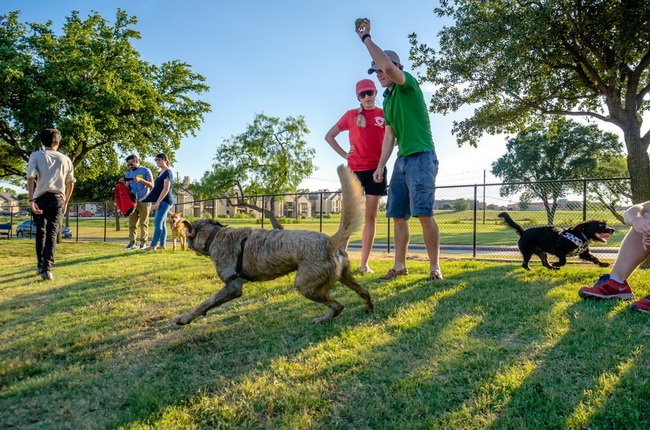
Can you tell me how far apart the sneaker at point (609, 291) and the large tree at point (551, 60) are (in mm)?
5620

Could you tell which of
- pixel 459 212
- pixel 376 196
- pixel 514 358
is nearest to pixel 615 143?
pixel 459 212

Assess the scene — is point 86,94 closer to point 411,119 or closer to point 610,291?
point 411,119

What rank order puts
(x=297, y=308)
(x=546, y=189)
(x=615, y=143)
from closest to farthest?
(x=297, y=308)
(x=546, y=189)
(x=615, y=143)

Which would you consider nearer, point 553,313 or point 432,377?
point 432,377

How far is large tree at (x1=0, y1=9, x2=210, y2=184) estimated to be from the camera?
13.9m

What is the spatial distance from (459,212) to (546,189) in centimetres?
275

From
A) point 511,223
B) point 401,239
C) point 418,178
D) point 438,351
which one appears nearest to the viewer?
point 438,351

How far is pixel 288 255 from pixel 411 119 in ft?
7.35

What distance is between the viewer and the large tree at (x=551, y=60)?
721cm

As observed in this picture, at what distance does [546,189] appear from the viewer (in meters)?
10.4

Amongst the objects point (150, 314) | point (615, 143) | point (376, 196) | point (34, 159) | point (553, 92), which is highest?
point (615, 143)

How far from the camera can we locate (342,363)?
227cm

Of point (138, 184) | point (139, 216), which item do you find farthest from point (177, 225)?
point (139, 216)

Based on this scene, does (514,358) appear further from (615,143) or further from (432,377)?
(615,143)
